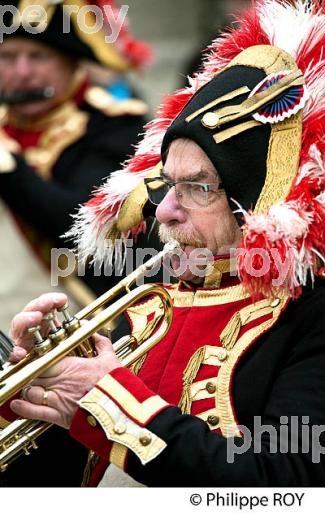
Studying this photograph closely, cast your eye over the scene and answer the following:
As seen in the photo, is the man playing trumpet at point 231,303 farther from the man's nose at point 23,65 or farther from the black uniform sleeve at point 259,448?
the man's nose at point 23,65

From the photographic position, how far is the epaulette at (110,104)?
20.1 feet

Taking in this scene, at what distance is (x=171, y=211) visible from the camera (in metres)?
3.07

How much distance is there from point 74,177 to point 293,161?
3054 mm

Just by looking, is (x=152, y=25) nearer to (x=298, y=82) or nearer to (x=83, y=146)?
(x=83, y=146)

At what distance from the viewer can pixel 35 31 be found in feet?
20.0

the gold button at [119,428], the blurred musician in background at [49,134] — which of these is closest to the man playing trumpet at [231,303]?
the gold button at [119,428]

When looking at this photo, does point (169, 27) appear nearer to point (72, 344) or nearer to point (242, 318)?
point (242, 318)

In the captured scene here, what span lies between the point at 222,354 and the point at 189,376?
0.35 feet

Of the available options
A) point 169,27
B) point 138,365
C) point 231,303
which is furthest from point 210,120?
point 169,27

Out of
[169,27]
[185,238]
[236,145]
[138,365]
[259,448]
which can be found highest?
[236,145]

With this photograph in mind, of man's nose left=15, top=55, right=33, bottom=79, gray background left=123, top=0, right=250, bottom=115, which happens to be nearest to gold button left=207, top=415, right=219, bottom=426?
man's nose left=15, top=55, right=33, bottom=79

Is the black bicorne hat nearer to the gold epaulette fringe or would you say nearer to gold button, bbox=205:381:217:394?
the gold epaulette fringe

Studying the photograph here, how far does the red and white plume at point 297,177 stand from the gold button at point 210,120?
0.22 meters
